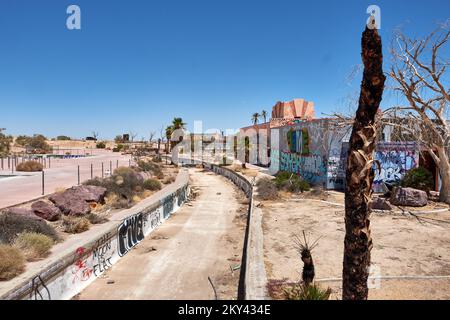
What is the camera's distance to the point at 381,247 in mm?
11492

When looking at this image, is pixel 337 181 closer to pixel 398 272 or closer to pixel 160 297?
pixel 398 272

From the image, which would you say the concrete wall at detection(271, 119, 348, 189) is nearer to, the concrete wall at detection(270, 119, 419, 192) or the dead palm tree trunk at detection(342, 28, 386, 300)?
the concrete wall at detection(270, 119, 419, 192)

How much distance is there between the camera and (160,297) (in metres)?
9.64

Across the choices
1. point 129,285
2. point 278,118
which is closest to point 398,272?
point 129,285

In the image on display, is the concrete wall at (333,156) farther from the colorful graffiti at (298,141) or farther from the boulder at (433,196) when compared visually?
the boulder at (433,196)

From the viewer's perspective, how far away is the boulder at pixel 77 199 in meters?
15.5

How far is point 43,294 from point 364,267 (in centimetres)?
694

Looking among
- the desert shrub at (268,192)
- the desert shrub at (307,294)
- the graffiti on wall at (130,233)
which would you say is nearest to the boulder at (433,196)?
the desert shrub at (268,192)

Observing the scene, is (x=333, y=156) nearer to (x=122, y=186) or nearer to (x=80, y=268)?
(x=122, y=186)

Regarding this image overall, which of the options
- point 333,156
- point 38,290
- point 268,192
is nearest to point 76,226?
point 38,290

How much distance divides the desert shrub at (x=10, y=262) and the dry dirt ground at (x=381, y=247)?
19.3 ft

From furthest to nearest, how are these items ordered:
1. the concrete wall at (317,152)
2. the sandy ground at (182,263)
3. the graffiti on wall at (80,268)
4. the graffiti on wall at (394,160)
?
the concrete wall at (317,152) < the graffiti on wall at (394,160) < the sandy ground at (182,263) < the graffiti on wall at (80,268)

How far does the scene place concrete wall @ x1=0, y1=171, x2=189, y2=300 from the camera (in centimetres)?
802

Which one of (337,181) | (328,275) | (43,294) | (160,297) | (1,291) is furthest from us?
(337,181)
